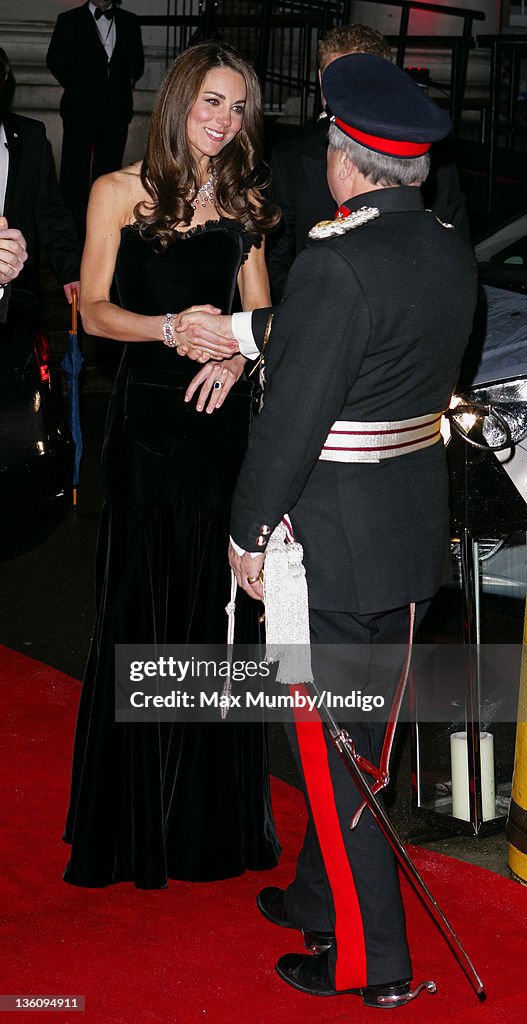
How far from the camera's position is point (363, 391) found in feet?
7.32

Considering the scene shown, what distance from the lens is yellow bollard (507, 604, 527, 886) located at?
2.94 m

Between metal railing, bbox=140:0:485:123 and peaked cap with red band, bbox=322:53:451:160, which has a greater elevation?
peaked cap with red band, bbox=322:53:451:160

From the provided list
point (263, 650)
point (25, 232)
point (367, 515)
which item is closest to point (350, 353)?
point (367, 515)

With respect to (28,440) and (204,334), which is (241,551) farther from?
(204,334)

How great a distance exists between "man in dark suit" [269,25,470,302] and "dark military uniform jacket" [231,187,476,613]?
1.34 meters

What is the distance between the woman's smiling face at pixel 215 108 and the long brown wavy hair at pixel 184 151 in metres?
0.01

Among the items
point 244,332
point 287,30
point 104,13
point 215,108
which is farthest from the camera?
point 287,30

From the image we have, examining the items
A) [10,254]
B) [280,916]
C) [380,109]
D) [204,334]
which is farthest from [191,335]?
[280,916]

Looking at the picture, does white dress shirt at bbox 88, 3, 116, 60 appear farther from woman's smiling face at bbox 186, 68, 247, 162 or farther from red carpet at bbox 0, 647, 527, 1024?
red carpet at bbox 0, 647, 527, 1024

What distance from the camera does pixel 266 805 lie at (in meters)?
3.02

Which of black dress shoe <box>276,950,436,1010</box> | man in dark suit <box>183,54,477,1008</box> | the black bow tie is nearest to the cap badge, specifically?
man in dark suit <box>183,54,477,1008</box>

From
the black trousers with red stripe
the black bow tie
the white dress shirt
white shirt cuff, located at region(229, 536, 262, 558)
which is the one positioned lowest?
the black trousers with red stripe

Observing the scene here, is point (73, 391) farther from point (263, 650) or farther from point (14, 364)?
→ point (14, 364)

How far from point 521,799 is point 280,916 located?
0.62m
